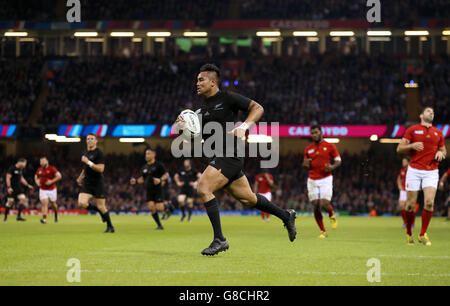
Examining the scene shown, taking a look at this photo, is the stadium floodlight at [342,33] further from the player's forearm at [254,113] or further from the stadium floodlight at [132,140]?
the player's forearm at [254,113]

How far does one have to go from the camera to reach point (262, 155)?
44.8m

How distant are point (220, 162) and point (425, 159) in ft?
16.0

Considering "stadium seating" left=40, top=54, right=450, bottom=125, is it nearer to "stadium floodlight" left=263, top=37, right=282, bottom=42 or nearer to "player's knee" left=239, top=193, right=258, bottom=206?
"stadium floodlight" left=263, top=37, right=282, bottom=42

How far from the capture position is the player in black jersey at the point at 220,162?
9.86 m

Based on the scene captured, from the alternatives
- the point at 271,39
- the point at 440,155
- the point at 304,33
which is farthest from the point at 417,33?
the point at 440,155

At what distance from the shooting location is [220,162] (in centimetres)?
988

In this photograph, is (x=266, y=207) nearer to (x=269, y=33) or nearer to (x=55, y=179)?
(x=55, y=179)

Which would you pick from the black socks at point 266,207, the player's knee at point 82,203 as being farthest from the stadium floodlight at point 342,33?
the black socks at point 266,207

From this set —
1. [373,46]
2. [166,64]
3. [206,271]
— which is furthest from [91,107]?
[206,271]

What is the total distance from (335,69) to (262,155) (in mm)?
7825

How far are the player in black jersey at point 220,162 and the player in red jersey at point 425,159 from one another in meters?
3.80

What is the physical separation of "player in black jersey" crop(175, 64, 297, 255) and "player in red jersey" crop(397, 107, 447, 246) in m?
3.80

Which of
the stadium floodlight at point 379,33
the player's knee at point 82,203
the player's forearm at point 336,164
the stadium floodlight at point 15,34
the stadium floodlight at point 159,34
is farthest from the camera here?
the stadium floodlight at point 159,34

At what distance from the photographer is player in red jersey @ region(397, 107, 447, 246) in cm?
1272
